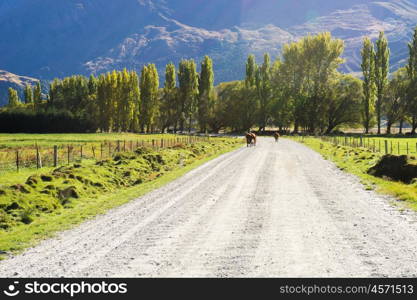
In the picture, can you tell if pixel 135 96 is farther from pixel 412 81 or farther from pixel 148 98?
pixel 412 81

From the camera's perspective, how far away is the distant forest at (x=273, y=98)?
10012 cm

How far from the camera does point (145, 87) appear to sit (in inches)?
4331

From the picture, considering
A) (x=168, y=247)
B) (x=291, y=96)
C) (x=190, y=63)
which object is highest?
(x=190, y=63)

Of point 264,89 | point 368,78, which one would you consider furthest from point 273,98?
point 368,78

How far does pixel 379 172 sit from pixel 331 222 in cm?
1329

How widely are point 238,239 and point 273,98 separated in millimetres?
102196

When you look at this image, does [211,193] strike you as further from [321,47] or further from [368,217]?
[321,47]

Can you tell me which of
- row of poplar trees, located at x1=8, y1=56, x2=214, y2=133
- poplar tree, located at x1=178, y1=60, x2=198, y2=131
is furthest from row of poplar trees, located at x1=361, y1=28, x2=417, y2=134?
poplar tree, located at x1=178, y1=60, x2=198, y2=131

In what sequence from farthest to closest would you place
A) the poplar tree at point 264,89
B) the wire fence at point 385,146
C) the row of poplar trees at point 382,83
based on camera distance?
1. the poplar tree at point 264,89
2. the row of poplar trees at point 382,83
3. the wire fence at point 385,146

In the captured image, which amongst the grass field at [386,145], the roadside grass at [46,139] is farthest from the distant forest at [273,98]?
the grass field at [386,145]

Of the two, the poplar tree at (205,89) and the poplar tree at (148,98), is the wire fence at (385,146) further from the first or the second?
the poplar tree at (148,98)

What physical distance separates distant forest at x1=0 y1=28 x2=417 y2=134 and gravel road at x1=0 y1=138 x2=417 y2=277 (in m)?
87.4

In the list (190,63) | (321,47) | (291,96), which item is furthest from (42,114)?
(321,47)

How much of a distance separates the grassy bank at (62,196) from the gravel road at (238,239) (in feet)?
2.98
